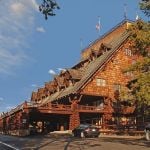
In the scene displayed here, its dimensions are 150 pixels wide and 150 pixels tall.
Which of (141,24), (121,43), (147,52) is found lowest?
(147,52)

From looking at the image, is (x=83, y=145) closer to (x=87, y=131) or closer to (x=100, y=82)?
(x=87, y=131)

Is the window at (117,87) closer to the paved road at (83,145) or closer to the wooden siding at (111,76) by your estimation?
the wooden siding at (111,76)

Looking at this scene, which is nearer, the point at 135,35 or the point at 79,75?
the point at 135,35

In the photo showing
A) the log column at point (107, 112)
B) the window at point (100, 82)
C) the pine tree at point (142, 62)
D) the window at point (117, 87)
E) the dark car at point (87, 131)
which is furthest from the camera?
the window at point (117, 87)

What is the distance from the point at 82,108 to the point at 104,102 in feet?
12.8

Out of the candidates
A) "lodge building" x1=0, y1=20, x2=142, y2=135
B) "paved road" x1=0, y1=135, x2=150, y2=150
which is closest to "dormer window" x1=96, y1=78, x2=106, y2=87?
"lodge building" x1=0, y1=20, x2=142, y2=135

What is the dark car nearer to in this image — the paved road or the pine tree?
the pine tree

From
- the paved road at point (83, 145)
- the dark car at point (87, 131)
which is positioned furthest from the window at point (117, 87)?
the paved road at point (83, 145)

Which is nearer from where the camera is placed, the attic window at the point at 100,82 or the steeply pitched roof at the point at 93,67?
the steeply pitched roof at the point at 93,67

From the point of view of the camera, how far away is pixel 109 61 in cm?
5925

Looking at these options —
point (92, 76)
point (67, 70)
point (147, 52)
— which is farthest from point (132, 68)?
point (67, 70)

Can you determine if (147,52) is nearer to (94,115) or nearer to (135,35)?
(135,35)

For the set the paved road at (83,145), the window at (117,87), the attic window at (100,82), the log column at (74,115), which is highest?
the attic window at (100,82)

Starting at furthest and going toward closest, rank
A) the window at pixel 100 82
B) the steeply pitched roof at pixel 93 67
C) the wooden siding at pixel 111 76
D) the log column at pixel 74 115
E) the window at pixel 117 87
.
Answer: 1. the window at pixel 117 87
2. the window at pixel 100 82
3. the wooden siding at pixel 111 76
4. the steeply pitched roof at pixel 93 67
5. the log column at pixel 74 115
